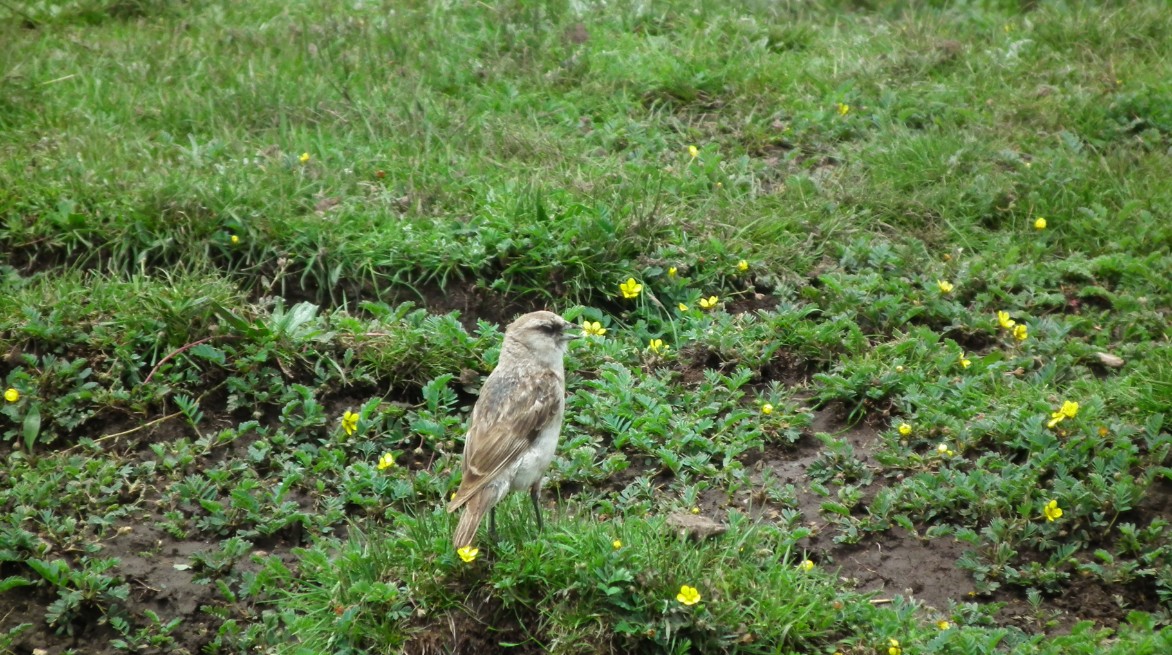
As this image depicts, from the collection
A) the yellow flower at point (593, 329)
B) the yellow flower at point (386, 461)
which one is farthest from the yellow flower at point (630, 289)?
the yellow flower at point (386, 461)

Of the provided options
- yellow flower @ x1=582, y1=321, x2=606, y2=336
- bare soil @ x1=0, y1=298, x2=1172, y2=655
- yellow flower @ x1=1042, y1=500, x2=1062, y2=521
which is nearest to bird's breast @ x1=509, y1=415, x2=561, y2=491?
bare soil @ x1=0, y1=298, x2=1172, y2=655

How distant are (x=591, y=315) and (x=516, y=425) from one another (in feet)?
5.96

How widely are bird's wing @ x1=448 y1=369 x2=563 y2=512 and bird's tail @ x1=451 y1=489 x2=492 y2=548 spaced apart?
0.03 metres

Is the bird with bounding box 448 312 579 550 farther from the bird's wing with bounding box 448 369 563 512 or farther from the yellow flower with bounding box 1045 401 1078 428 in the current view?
the yellow flower with bounding box 1045 401 1078 428

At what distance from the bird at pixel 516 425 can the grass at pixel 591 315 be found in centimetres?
21

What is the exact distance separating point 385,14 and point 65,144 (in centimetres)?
291

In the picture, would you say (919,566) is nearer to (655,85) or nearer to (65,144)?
(655,85)

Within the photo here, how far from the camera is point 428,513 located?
5.93 metres

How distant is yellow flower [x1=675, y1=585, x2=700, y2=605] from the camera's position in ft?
16.7

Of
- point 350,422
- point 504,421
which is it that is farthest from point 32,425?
point 504,421

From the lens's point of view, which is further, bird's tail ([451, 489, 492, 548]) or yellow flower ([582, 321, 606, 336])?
yellow flower ([582, 321, 606, 336])

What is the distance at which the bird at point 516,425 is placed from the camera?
542 cm

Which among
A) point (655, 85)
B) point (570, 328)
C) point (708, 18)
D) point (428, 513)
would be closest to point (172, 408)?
point (428, 513)

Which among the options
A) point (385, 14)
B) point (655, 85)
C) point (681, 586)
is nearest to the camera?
point (681, 586)
